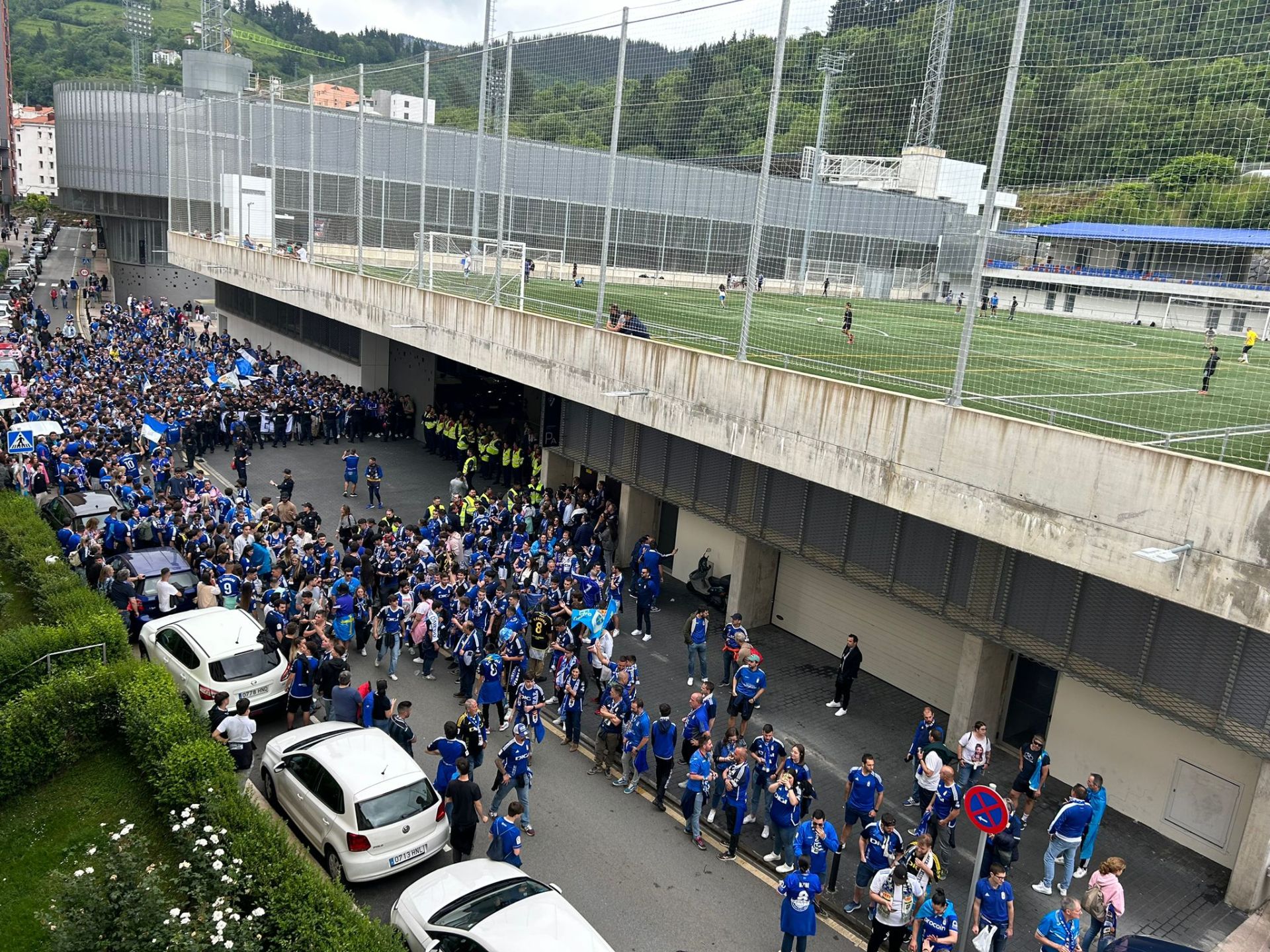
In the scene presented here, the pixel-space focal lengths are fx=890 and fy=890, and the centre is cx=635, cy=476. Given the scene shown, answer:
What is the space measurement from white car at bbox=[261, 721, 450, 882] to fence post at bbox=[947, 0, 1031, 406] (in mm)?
7977

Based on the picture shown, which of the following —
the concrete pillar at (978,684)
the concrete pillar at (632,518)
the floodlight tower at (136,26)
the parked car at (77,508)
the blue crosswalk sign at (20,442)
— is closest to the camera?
the concrete pillar at (978,684)

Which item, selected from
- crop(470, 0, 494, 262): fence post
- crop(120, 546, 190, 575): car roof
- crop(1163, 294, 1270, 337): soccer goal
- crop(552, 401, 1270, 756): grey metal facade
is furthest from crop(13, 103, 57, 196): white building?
crop(1163, 294, 1270, 337): soccer goal

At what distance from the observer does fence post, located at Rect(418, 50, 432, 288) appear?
902 inches

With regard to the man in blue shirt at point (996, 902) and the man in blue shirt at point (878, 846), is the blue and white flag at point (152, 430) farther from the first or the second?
the man in blue shirt at point (996, 902)

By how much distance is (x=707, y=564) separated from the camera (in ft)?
59.8

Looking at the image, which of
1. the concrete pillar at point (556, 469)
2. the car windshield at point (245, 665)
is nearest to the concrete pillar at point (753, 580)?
the concrete pillar at point (556, 469)

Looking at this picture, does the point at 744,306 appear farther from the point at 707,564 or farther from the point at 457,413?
the point at 457,413

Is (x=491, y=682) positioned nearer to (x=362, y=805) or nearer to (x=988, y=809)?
(x=362, y=805)

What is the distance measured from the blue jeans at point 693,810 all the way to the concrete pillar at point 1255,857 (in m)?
6.18

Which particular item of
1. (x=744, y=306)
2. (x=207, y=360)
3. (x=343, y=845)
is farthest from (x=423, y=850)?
(x=207, y=360)

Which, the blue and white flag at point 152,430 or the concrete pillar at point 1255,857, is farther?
the blue and white flag at point 152,430

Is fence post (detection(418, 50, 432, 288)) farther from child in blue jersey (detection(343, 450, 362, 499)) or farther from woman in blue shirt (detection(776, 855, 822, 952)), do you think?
woman in blue shirt (detection(776, 855, 822, 952))

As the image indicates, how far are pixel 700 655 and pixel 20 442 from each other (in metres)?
15.2

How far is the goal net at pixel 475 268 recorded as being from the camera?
20219 mm
